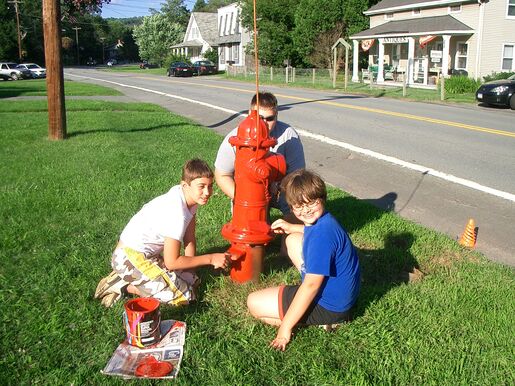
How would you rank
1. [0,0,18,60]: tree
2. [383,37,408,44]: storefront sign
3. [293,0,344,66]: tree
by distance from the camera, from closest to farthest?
[383,37,408,44]: storefront sign < [293,0,344,66]: tree < [0,0,18,60]: tree

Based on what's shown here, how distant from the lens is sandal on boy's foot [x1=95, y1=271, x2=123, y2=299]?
11.9 ft

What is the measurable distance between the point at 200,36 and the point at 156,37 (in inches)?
792

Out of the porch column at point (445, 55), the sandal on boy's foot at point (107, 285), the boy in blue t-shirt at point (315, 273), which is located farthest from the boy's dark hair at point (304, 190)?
the porch column at point (445, 55)

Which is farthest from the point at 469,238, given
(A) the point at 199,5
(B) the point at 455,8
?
(A) the point at 199,5

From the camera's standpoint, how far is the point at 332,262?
3074mm

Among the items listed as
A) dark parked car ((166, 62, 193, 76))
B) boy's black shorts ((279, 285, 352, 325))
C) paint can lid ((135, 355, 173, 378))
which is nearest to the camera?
paint can lid ((135, 355, 173, 378))

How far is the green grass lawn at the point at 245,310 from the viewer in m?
2.85

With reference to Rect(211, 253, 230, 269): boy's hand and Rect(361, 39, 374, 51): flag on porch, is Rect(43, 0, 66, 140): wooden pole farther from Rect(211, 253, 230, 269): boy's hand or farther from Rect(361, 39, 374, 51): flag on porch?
Rect(361, 39, 374, 51): flag on porch

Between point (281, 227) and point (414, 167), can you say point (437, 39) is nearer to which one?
point (414, 167)

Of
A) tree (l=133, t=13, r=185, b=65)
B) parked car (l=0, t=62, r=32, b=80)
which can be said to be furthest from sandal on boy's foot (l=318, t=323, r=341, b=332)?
tree (l=133, t=13, r=185, b=65)

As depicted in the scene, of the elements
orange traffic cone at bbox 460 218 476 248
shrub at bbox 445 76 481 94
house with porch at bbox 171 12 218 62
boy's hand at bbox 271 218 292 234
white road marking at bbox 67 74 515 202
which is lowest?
orange traffic cone at bbox 460 218 476 248

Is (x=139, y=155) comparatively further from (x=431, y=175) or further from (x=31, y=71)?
(x=31, y=71)

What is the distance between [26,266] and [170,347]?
1.73 meters

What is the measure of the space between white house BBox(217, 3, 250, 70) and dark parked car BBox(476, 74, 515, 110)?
40.2m
